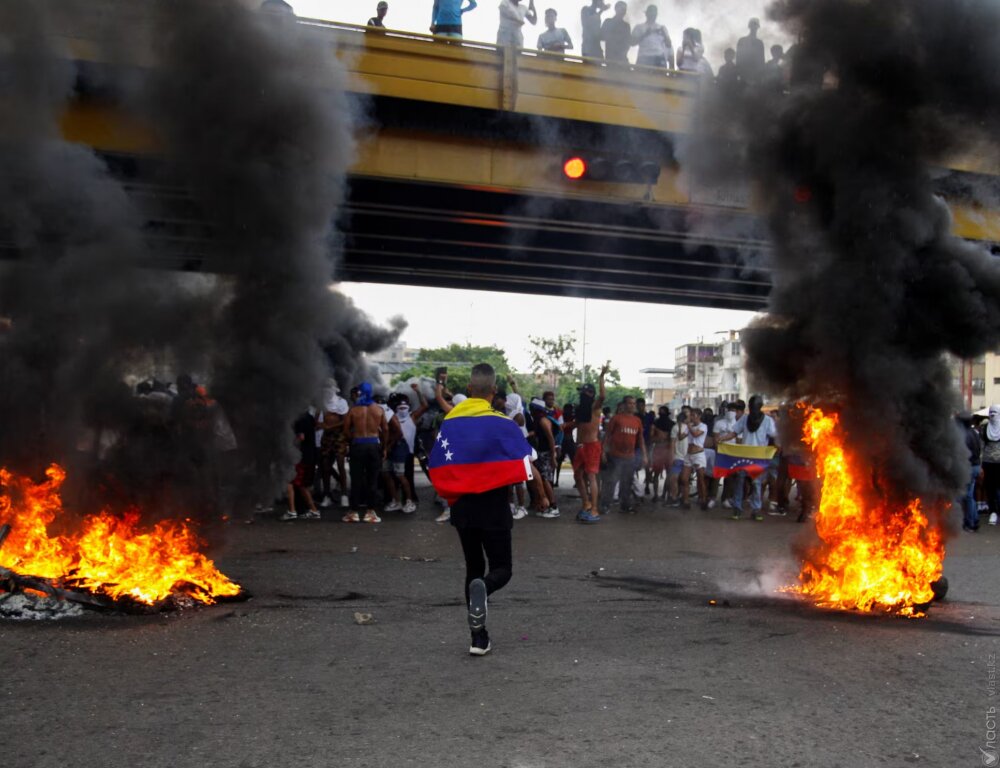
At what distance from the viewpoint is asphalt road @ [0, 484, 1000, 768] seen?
3576 millimetres

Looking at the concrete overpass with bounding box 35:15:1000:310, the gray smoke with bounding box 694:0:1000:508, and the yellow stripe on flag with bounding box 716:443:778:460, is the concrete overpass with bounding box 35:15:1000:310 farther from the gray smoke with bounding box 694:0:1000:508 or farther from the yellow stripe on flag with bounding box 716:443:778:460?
the yellow stripe on flag with bounding box 716:443:778:460

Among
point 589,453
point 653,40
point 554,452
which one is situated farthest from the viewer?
point 554,452

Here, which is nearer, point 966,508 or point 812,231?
point 812,231

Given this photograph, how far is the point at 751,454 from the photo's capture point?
1275 cm

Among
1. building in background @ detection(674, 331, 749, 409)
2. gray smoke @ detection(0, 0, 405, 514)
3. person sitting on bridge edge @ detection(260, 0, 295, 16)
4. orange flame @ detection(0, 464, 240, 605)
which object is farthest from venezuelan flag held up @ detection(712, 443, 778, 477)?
building in background @ detection(674, 331, 749, 409)

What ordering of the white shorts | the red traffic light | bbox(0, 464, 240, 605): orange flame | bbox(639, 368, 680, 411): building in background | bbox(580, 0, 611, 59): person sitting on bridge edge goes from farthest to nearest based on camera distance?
bbox(639, 368, 680, 411): building in background → the white shorts → the red traffic light → bbox(580, 0, 611, 59): person sitting on bridge edge → bbox(0, 464, 240, 605): orange flame

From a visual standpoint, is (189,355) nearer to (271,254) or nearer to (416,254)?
(271,254)

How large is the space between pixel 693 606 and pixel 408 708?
117 inches

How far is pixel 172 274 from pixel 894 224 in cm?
501

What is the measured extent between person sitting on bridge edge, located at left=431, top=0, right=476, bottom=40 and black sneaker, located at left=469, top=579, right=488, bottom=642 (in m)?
8.41

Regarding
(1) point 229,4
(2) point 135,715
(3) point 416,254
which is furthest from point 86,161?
(3) point 416,254

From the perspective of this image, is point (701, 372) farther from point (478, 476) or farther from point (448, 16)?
point (478, 476)

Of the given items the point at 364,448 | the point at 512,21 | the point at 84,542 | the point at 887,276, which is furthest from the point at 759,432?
the point at 84,542

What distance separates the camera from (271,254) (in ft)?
21.4
